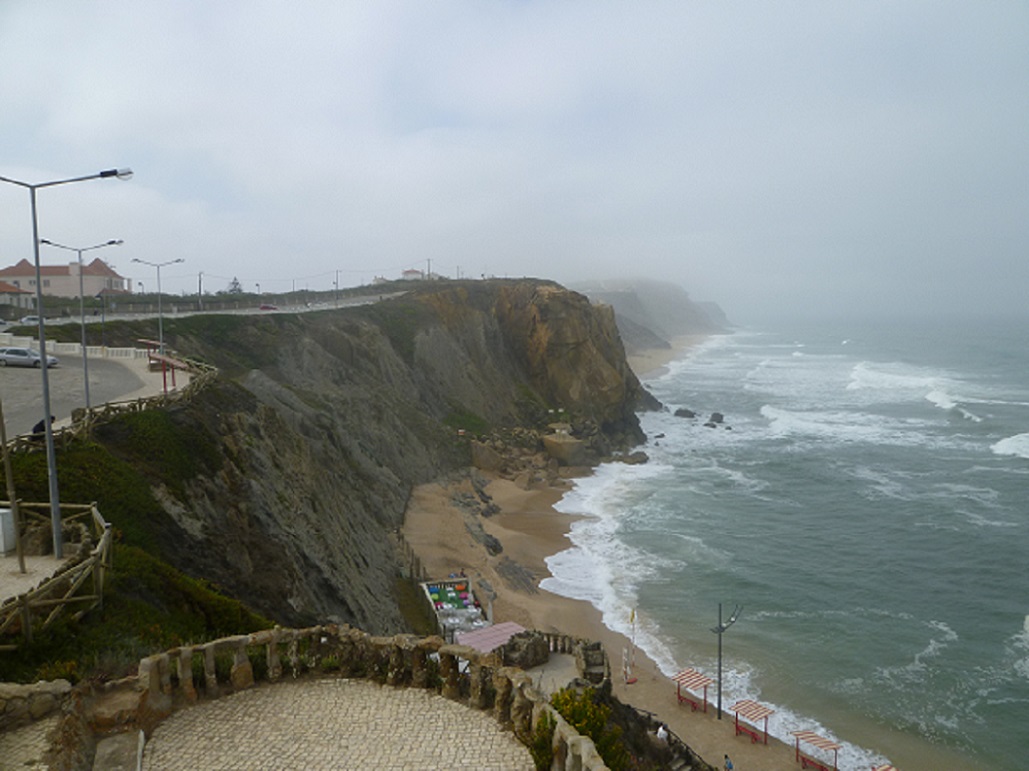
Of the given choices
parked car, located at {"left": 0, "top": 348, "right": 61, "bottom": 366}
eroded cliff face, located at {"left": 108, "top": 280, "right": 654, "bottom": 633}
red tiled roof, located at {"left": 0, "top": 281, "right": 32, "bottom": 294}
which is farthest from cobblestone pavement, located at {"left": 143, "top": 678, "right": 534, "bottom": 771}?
red tiled roof, located at {"left": 0, "top": 281, "right": 32, "bottom": 294}

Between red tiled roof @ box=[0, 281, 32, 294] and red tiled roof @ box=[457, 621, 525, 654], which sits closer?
red tiled roof @ box=[457, 621, 525, 654]

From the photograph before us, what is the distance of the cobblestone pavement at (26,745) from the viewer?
9.50m

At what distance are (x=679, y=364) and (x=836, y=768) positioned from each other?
123961 millimetres

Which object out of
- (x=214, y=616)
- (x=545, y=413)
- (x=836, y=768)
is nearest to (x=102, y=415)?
(x=214, y=616)

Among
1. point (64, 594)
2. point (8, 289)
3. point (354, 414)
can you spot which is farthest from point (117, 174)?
point (8, 289)

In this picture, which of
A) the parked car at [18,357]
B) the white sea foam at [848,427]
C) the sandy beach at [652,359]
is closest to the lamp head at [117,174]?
the parked car at [18,357]

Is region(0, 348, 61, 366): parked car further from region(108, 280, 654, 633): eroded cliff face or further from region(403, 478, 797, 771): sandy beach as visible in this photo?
region(403, 478, 797, 771): sandy beach

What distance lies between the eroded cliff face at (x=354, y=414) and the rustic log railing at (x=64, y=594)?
4.35 m

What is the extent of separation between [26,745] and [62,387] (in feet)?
90.4

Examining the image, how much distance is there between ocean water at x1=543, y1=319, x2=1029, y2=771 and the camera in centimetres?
2653

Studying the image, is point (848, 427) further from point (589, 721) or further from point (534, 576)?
point (589, 721)

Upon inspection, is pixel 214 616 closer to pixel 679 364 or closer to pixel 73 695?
pixel 73 695

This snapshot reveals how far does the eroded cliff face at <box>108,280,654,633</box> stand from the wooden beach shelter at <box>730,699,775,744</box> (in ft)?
39.0

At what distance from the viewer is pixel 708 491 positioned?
172 ft
